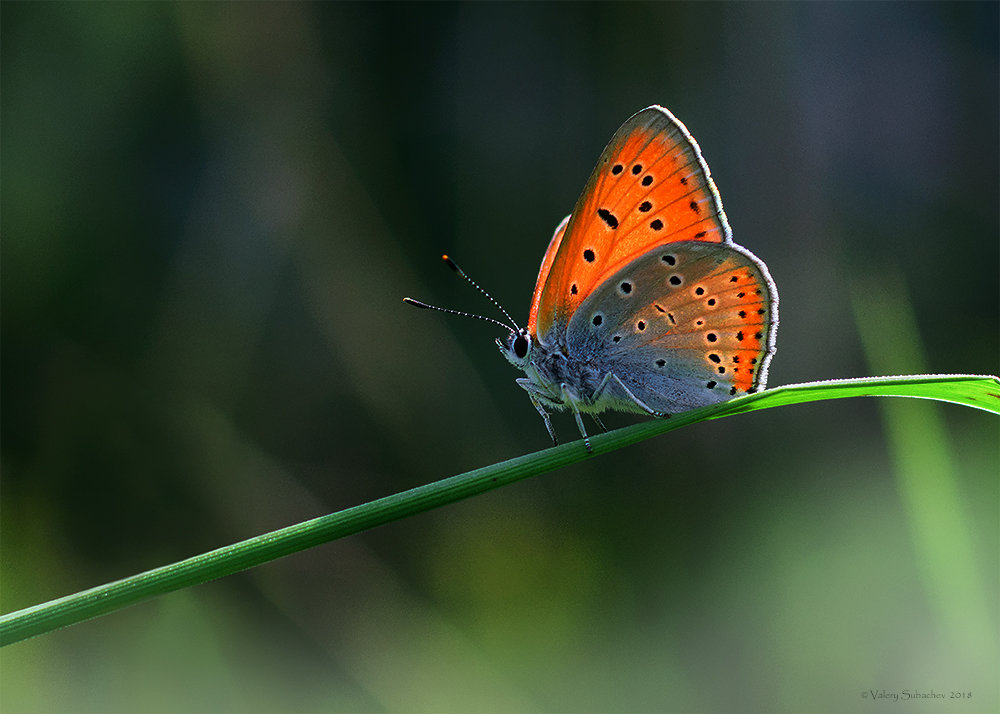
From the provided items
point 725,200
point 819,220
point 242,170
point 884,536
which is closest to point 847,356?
point 819,220

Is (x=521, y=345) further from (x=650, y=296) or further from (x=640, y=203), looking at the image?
(x=640, y=203)

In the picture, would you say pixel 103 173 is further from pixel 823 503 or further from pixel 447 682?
pixel 823 503

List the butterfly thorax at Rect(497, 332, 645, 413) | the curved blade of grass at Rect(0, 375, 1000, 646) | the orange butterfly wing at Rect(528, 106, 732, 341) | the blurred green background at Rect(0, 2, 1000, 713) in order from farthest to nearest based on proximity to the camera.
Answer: the blurred green background at Rect(0, 2, 1000, 713) < the butterfly thorax at Rect(497, 332, 645, 413) < the orange butterfly wing at Rect(528, 106, 732, 341) < the curved blade of grass at Rect(0, 375, 1000, 646)

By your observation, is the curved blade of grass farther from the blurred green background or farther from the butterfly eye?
the blurred green background

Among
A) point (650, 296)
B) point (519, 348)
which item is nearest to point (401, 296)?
point (519, 348)

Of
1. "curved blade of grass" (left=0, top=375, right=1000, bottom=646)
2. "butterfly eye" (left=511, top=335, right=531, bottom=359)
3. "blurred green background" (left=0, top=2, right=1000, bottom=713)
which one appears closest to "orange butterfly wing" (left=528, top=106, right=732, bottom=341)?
"butterfly eye" (left=511, top=335, right=531, bottom=359)

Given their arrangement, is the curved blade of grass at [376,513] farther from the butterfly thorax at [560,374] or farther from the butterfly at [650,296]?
the butterfly thorax at [560,374]
